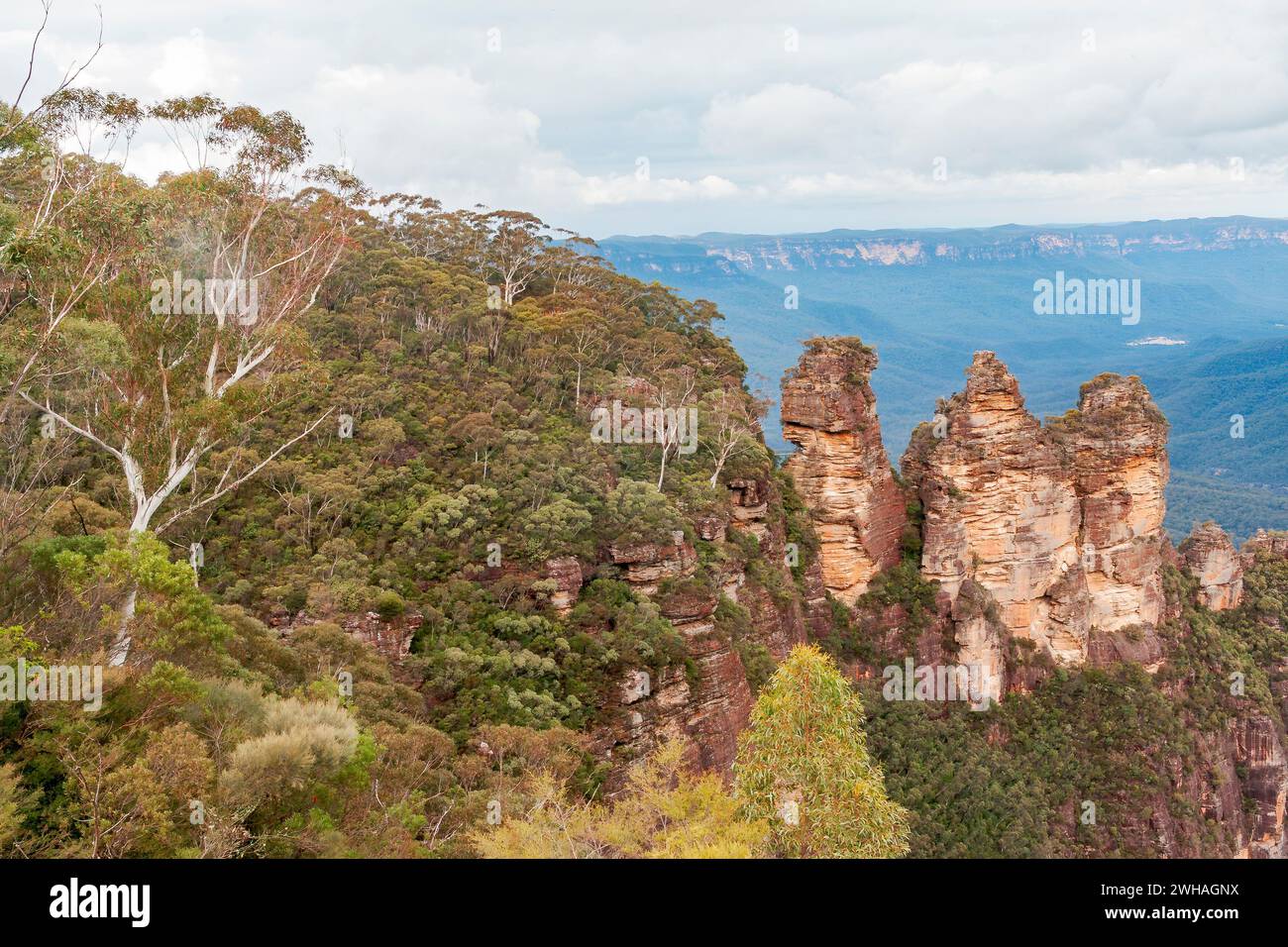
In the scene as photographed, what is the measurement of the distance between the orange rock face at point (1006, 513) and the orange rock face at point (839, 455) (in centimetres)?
283

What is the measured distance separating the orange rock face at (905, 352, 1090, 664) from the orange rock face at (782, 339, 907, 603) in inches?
112

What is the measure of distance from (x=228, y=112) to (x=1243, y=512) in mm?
123903

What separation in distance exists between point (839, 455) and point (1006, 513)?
8.17 metres

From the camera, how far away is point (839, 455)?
1368 inches

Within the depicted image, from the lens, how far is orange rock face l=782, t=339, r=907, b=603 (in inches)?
1351

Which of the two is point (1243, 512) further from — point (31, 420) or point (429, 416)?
point (31, 420)

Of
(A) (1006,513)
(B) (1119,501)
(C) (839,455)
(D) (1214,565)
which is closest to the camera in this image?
(C) (839,455)

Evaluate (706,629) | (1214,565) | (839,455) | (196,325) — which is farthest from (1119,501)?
(196,325)

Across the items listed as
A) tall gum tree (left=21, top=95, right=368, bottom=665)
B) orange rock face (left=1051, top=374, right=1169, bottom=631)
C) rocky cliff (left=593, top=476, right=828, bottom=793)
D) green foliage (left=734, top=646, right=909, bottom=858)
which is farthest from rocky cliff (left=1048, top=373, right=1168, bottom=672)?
tall gum tree (left=21, top=95, right=368, bottom=665)

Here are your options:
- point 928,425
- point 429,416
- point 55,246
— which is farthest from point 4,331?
point 928,425

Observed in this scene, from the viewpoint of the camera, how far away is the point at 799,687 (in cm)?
1264

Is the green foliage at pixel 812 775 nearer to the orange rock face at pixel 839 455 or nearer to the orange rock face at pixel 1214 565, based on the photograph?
the orange rock face at pixel 839 455

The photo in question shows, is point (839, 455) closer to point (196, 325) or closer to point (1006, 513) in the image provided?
point (1006, 513)

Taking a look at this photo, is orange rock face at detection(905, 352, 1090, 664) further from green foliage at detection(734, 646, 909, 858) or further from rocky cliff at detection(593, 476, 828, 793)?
green foliage at detection(734, 646, 909, 858)
